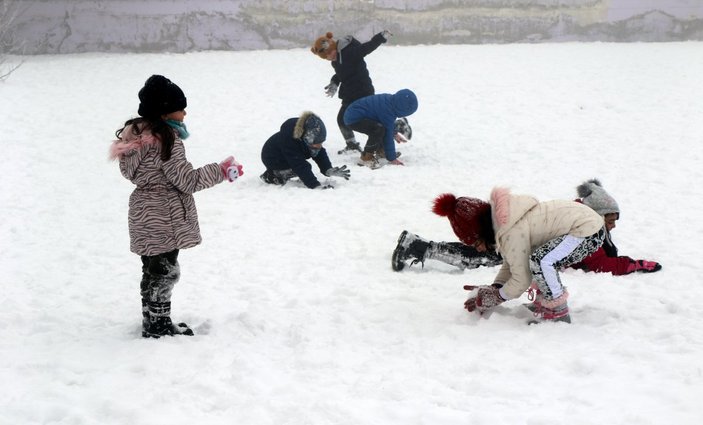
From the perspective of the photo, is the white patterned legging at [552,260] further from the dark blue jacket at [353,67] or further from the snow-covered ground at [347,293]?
the dark blue jacket at [353,67]

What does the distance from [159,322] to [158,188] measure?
728mm

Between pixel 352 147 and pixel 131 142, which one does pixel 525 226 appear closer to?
pixel 131 142

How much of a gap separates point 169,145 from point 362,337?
1.42 metres

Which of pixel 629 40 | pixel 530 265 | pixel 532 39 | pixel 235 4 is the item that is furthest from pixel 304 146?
pixel 629 40

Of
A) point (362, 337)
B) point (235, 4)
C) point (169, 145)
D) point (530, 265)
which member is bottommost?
point (362, 337)

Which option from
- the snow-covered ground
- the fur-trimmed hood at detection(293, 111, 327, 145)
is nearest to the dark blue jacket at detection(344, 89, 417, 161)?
the snow-covered ground

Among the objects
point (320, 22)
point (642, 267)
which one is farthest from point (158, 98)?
point (320, 22)

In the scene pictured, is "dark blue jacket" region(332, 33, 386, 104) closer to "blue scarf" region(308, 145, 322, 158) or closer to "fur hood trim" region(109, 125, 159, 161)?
"blue scarf" region(308, 145, 322, 158)

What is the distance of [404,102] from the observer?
768 cm

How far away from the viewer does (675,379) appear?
310cm

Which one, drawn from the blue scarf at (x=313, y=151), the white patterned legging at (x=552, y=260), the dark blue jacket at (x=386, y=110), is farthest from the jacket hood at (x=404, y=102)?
the white patterned legging at (x=552, y=260)

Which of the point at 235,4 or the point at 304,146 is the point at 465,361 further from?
the point at 235,4

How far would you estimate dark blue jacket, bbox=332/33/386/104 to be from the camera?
27.7ft

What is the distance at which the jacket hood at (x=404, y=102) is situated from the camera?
7664mm
